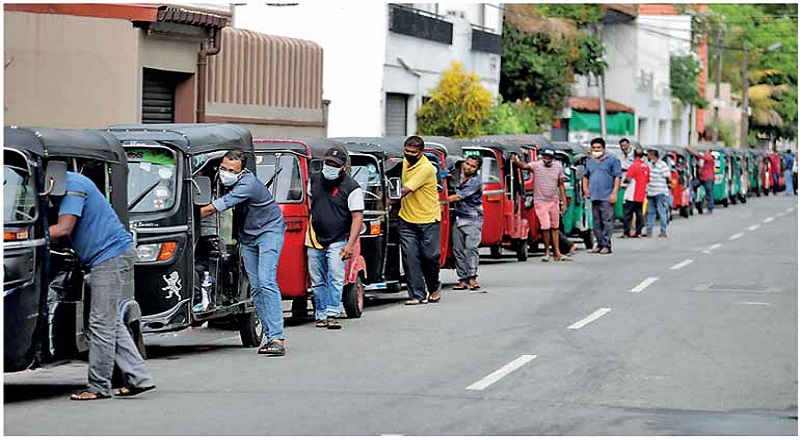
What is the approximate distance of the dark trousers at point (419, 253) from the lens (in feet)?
60.7

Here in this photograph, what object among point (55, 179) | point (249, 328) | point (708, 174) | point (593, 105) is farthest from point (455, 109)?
point (55, 179)

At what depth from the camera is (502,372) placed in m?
12.8

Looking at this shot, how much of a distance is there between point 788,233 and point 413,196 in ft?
63.6

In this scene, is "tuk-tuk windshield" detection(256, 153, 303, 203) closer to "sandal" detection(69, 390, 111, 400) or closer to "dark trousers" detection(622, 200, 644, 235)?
"sandal" detection(69, 390, 111, 400)

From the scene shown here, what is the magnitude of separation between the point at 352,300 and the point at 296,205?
1404 mm

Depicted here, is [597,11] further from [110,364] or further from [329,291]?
[110,364]

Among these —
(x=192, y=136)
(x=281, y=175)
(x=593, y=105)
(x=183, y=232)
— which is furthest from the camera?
(x=593, y=105)

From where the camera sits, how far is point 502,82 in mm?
51469

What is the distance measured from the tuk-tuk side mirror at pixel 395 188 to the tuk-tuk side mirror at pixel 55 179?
7732 millimetres

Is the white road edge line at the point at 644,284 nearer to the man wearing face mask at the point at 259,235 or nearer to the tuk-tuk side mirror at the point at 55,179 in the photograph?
the man wearing face mask at the point at 259,235

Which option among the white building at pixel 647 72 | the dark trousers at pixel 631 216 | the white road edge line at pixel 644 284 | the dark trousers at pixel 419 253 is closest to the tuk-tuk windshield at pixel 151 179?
the dark trousers at pixel 419 253

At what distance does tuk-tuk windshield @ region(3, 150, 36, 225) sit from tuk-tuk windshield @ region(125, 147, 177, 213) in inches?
96.9

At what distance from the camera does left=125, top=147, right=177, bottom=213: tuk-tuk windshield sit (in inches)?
531

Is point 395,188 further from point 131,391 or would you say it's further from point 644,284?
point 131,391
